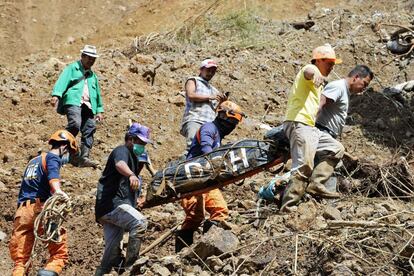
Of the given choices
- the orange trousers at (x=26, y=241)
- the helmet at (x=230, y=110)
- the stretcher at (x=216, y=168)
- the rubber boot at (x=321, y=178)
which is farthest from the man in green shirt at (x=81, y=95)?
the rubber boot at (x=321, y=178)

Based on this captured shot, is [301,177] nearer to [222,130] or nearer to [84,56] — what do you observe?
[222,130]

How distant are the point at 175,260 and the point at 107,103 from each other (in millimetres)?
5932

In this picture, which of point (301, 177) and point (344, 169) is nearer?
point (301, 177)

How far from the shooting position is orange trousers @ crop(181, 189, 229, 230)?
6.70 metres

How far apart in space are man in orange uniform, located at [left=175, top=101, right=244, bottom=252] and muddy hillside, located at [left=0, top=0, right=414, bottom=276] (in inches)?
10.7

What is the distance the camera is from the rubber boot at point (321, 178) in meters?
6.65

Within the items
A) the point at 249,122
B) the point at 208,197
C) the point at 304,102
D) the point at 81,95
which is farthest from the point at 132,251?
the point at 249,122

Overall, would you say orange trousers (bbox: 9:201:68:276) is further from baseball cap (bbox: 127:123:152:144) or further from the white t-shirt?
the white t-shirt

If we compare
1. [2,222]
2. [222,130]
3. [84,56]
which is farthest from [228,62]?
[222,130]

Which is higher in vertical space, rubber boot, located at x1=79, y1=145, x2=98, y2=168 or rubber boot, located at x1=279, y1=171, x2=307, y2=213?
rubber boot, located at x1=279, y1=171, x2=307, y2=213

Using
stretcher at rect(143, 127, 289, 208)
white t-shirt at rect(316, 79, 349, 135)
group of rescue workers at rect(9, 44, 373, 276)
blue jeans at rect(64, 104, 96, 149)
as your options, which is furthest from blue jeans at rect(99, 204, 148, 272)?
blue jeans at rect(64, 104, 96, 149)

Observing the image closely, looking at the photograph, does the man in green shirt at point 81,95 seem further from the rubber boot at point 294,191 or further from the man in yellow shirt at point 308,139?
the rubber boot at point 294,191

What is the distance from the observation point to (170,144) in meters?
10.9

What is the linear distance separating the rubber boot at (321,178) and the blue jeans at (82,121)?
345cm
